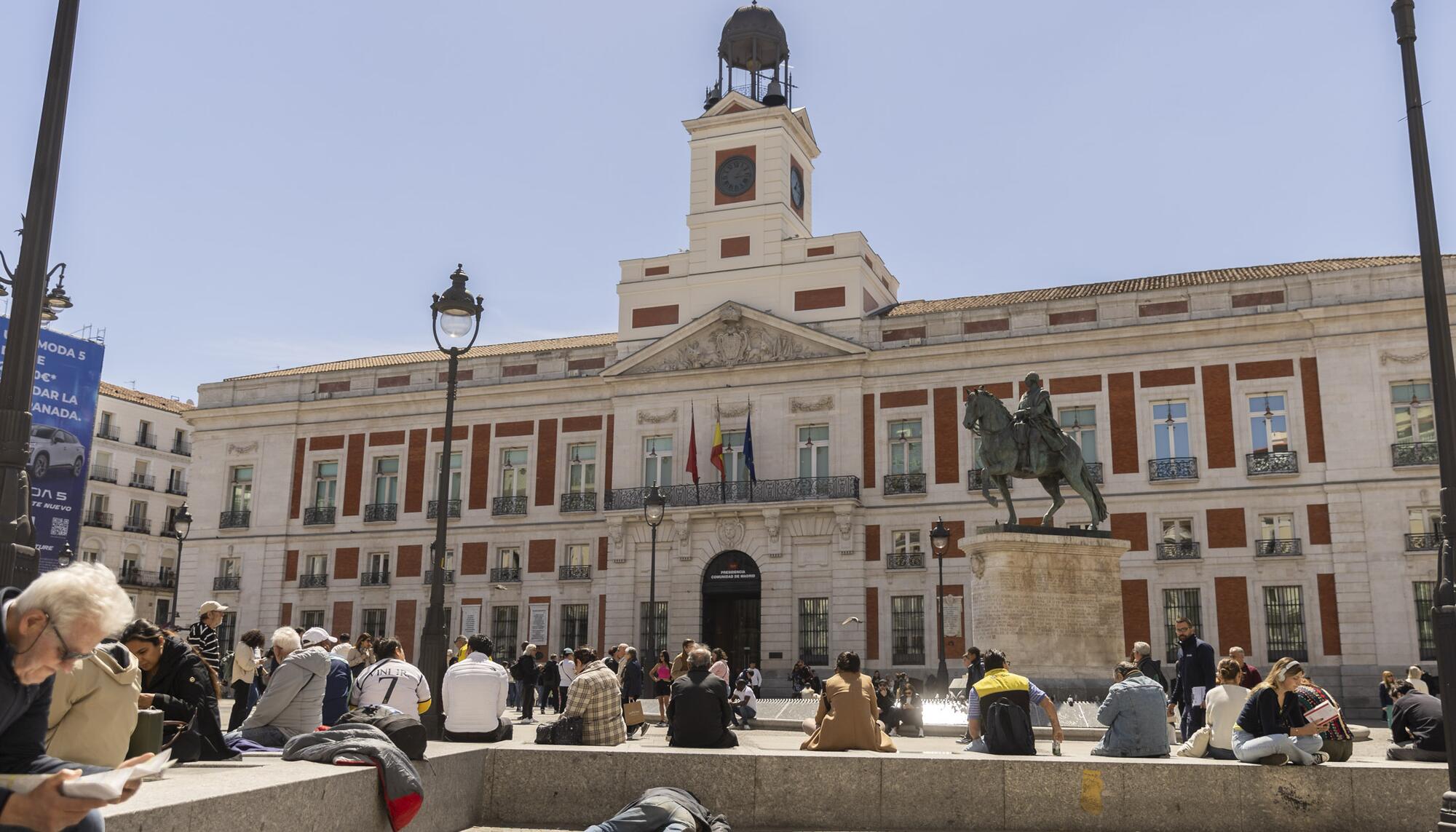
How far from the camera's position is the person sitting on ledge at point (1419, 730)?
928cm

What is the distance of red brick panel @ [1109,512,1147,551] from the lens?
31.5 m

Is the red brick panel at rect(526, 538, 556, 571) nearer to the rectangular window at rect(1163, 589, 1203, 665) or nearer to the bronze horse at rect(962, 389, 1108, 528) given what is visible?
the rectangular window at rect(1163, 589, 1203, 665)

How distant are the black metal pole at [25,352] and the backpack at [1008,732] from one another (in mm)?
6511

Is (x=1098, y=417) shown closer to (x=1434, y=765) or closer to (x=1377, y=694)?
(x=1377, y=694)

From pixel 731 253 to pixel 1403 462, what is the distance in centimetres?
1889

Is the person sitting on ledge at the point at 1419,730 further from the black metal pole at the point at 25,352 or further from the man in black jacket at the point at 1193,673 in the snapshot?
the black metal pole at the point at 25,352

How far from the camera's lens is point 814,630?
110ft

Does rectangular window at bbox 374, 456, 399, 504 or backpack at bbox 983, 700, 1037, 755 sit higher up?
rectangular window at bbox 374, 456, 399, 504

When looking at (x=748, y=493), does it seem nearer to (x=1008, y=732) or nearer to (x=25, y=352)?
(x=1008, y=732)

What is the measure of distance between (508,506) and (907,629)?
13.0 meters

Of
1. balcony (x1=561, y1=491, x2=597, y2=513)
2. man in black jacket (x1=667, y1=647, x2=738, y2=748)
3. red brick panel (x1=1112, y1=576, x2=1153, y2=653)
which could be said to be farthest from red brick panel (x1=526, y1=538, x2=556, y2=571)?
man in black jacket (x1=667, y1=647, x2=738, y2=748)

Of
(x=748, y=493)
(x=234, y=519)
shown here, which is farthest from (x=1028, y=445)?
(x=234, y=519)

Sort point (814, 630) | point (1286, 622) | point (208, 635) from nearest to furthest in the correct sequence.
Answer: point (208, 635) → point (1286, 622) → point (814, 630)

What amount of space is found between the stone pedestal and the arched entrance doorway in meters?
16.5
